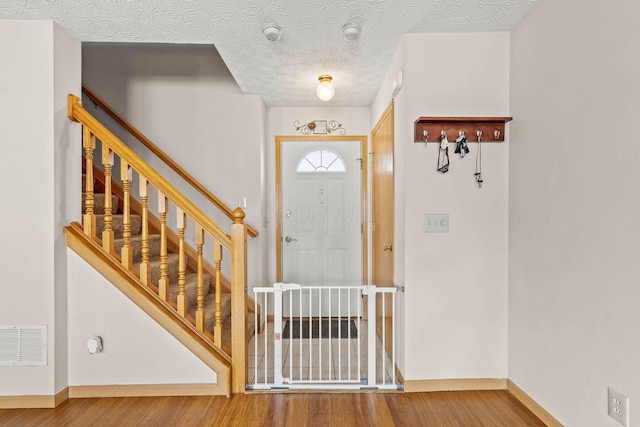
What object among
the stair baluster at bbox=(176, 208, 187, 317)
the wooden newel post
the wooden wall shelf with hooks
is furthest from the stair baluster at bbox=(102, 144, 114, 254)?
the wooden wall shelf with hooks

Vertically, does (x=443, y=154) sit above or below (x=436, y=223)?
above

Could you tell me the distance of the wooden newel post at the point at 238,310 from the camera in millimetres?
2559

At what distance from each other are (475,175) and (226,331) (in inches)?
83.4

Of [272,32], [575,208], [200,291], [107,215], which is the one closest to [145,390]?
[200,291]

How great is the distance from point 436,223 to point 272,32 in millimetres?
1543

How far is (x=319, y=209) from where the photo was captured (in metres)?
4.34

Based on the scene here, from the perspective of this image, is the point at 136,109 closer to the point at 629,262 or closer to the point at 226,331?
the point at 226,331

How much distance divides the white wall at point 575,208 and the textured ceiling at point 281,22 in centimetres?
46

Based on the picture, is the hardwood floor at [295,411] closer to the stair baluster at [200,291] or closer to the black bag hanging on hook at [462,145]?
Answer: the stair baluster at [200,291]

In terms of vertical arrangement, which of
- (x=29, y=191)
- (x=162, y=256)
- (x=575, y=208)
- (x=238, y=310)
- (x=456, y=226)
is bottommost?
(x=238, y=310)

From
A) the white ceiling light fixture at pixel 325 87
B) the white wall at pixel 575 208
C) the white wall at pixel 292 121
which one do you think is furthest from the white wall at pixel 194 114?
the white wall at pixel 575 208

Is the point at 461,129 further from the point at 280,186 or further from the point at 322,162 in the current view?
the point at 280,186

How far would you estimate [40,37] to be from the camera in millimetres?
2402

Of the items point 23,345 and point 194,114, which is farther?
point 194,114
